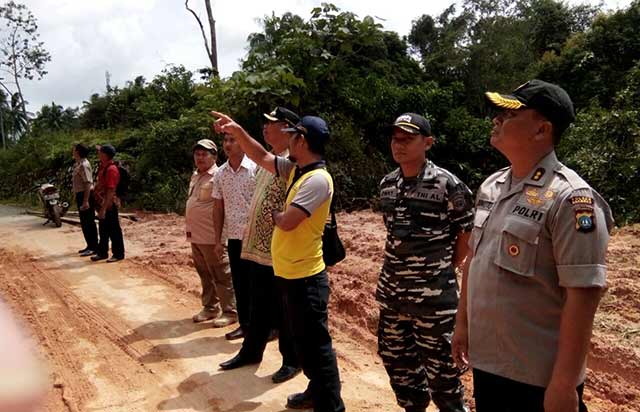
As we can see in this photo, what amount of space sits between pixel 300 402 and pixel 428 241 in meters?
1.45

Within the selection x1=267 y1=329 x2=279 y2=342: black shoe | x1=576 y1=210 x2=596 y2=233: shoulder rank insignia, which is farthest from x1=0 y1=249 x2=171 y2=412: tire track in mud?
x1=576 y1=210 x2=596 y2=233: shoulder rank insignia

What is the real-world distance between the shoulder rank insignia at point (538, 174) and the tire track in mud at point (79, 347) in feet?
7.96

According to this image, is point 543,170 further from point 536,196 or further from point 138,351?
point 138,351

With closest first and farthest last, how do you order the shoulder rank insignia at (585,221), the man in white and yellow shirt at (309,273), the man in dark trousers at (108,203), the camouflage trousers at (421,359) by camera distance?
the shoulder rank insignia at (585,221)
the camouflage trousers at (421,359)
the man in white and yellow shirt at (309,273)
the man in dark trousers at (108,203)

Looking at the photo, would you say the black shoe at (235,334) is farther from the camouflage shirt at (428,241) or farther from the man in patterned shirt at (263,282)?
the camouflage shirt at (428,241)

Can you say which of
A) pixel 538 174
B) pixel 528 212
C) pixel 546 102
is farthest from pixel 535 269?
pixel 546 102

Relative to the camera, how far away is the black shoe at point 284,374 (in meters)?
3.85

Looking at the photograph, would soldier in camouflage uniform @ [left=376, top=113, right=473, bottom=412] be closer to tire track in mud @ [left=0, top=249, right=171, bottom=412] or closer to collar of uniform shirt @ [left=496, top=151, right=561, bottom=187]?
collar of uniform shirt @ [left=496, top=151, right=561, bottom=187]

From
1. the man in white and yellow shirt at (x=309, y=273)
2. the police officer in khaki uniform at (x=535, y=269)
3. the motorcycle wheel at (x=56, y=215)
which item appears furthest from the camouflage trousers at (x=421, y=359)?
the motorcycle wheel at (x=56, y=215)

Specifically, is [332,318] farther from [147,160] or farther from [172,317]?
[147,160]

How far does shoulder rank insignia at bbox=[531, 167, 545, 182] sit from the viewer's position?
1.93 m

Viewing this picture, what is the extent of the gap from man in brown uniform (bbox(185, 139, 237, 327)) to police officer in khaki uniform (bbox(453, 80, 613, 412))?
328cm

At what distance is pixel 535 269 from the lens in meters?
1.86

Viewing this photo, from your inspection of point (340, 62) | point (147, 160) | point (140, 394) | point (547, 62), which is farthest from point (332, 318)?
point (547, 62)
